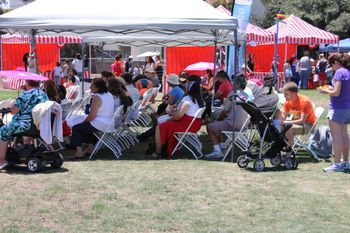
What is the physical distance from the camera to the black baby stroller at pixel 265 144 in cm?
764

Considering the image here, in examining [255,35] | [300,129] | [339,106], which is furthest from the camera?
[255,35]

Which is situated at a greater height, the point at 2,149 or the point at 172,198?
the point at 2,149

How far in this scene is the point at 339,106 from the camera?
7449mm

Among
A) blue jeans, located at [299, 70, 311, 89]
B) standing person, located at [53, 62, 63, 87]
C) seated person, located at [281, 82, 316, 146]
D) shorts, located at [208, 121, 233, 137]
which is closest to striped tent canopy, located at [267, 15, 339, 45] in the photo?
blue jeans, located at [299, 70, 311, 89]

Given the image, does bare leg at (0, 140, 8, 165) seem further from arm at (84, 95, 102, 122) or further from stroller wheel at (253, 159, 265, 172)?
stroller wheel at (253, 159, 265, 172)

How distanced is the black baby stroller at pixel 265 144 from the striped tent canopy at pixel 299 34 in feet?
57.3

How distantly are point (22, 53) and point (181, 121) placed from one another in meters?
18.5

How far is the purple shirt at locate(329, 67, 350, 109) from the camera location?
7.31 meters

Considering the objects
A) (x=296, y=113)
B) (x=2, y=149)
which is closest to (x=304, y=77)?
(x=296, y=113)

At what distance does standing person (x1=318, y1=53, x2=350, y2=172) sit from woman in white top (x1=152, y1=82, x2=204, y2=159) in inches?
76.3

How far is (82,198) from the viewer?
6.06 m

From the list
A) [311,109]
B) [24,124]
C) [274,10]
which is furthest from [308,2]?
[24,124]

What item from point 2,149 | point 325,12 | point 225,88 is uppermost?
point 325,12

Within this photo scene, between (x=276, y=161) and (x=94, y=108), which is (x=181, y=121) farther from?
(x=276, y=161)
